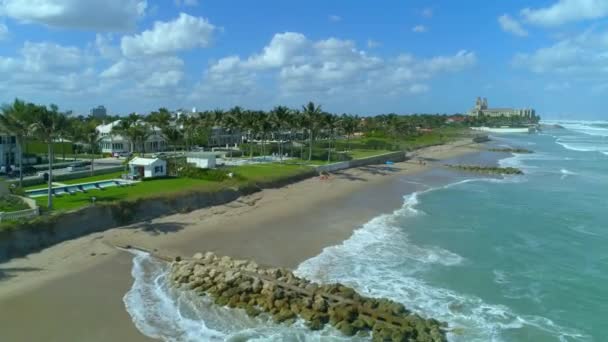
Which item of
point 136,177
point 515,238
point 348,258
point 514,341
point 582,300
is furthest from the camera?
point 136,177

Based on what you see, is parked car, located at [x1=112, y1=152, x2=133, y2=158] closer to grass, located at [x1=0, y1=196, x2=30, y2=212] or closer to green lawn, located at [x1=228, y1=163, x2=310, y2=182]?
green lawn, located at [x1=228, y1=163, x2=310, y2=182]

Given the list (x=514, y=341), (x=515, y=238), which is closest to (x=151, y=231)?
(x=514, y=341)

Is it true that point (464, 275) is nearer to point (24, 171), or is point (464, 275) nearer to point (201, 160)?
point (201, 160)

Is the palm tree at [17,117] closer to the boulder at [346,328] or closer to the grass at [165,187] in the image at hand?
the grass at [165,187]

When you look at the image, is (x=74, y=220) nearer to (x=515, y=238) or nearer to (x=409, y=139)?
(x=515, y=238)

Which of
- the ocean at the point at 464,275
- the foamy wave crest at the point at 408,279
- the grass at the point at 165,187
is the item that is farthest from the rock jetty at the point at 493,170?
the foamy wave crest at the point at 408,279

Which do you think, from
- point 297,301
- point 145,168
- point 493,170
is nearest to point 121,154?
point 145,168

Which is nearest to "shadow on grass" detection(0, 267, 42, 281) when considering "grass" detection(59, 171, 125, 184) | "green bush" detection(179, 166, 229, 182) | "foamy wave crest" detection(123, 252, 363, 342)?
"foamy wave crest" detection(123, 252, 363, 342)
